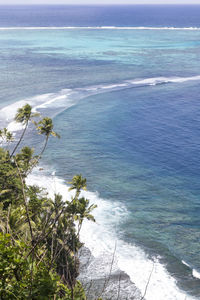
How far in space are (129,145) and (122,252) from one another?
83.0 ft

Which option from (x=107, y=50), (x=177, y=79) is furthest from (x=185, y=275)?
(x=107, y=50)

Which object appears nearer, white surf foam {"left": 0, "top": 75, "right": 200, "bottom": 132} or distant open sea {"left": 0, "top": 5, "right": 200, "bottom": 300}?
distant open sea {"left": 0, "top": 5, "right": 200, "bottom": 300}

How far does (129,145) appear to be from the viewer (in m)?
54.4

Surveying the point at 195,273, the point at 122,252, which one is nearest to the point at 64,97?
the point at 122,252

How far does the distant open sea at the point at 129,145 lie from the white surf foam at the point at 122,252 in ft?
0.31

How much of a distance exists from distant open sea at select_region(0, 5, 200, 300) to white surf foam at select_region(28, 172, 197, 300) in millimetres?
95

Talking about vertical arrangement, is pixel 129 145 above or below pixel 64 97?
Answer: below

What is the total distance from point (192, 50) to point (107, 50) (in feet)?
108

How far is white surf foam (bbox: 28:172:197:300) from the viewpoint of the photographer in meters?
27.4

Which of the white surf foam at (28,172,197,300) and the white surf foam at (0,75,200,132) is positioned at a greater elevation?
the white surf foam at (0,75,200,132)

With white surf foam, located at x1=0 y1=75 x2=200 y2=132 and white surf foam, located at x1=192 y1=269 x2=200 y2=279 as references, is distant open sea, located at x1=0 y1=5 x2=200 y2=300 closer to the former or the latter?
white surf foam, located at x1=192 y1=269 x2=200 y2=279

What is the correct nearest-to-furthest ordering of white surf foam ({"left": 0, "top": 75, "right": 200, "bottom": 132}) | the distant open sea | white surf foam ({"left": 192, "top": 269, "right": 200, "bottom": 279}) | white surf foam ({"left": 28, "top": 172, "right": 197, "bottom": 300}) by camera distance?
white surf foam ({"left": 28, "top": 172, "right": 197, "bottom": 300})
white surf foam ({"left": 192, "top": 269, "right": 200, "bottom": 279})
the distant open sea
white surf foam ({"left": 0, "top": 75, "right": 200, "bottom": 132})

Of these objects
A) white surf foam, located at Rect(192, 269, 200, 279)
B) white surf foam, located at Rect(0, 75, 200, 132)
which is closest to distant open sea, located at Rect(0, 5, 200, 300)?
white surf foam, located at Rect(192, 269, 200, 279)

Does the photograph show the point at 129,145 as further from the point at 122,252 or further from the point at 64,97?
the point at 64,97
